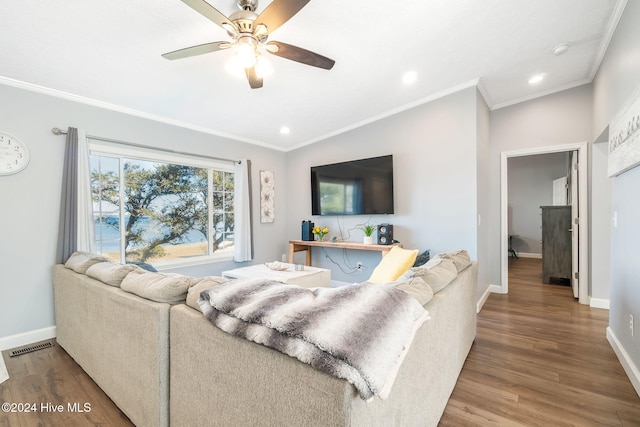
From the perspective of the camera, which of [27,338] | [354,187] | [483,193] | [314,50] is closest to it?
[314,50]

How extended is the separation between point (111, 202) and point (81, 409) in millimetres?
2193

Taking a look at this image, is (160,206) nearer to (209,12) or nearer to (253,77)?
(253,77)

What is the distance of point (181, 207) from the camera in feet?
12.4

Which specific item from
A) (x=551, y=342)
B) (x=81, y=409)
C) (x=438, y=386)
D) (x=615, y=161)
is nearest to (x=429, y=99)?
(x=615, y=161)

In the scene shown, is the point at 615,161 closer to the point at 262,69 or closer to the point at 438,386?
the point at 438,386

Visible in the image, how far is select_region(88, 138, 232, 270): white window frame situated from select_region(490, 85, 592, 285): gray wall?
392 cm

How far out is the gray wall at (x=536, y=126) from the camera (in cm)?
351

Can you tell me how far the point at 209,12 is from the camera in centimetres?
154

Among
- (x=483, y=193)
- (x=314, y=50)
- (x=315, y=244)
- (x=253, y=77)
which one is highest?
(x=314, y=50)

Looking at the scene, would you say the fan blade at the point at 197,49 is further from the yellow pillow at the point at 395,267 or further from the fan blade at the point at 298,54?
the yellow pillow at the point at 395,267

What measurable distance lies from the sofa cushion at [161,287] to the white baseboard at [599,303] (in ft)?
14.7

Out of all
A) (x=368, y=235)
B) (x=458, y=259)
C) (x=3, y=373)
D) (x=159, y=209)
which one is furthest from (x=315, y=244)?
(x=3, y=373)

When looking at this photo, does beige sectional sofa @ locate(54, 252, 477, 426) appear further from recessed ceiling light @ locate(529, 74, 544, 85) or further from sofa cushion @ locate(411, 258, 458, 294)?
recessed ceiling light @ locate(529, 74, 544, 85)

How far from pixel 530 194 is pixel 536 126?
12.6ft
